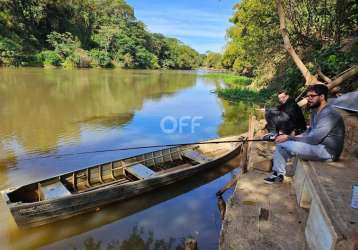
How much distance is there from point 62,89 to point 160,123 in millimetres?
12563

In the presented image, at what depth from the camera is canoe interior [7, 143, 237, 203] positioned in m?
6.06

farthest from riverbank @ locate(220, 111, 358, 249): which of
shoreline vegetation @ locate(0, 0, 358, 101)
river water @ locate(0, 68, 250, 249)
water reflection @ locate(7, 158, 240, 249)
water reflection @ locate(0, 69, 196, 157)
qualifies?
water reflection @ locate(0, 69, 196, 157)

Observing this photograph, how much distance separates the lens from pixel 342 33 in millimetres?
13805

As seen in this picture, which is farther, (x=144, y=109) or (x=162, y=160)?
(x=144, y=109)

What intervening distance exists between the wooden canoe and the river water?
30 cm

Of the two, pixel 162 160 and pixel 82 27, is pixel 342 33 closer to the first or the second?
pixel 162 160

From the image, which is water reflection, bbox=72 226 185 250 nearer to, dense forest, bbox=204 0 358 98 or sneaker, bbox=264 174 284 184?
sneaker, bbox=264 174 284 184

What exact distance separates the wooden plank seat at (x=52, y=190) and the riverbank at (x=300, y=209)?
3.48m

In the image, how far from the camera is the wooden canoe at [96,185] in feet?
18.3

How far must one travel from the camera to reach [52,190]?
20.1 ft

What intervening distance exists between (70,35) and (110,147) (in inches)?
1809

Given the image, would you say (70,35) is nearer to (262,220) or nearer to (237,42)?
(237,42)

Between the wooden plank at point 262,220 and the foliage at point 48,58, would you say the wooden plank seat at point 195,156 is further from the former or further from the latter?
the foliage at point 48,58

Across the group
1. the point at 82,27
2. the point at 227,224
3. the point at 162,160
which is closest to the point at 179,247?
the point at 227,224
